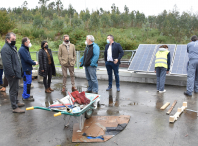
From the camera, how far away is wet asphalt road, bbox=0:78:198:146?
3.34 metres

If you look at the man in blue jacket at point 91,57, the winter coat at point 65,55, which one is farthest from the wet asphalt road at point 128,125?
the winter coat at point 65,55

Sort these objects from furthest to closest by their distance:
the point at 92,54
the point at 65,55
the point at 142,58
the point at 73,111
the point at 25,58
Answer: the point at 142,58 < the point at 65,55 < the point at 92,54 < the point at 25,58 < the point at 73,111

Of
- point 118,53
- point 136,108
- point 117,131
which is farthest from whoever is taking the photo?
point 118,53

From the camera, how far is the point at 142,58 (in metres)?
8.09

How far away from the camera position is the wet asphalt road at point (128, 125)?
3340 millimetres

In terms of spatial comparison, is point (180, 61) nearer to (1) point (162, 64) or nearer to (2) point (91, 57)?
(1) point (162, 64)

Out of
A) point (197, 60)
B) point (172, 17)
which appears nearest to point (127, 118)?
point (197, 60)

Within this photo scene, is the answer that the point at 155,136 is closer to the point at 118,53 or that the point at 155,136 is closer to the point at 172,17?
the point at 118,53

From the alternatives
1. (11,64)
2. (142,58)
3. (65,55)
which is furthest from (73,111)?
(142,58)

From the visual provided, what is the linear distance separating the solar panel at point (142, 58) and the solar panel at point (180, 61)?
103cm

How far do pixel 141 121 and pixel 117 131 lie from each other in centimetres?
78

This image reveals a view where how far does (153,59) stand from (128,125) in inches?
181

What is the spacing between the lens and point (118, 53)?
676 centimetres

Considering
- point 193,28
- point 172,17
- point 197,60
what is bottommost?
point 197,60
